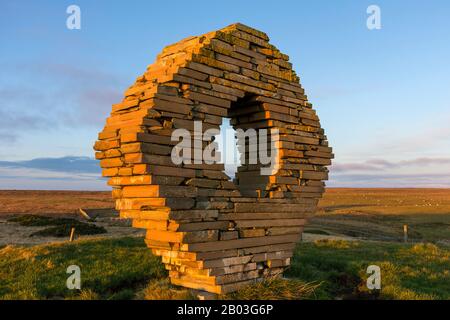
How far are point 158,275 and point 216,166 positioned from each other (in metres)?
4.43

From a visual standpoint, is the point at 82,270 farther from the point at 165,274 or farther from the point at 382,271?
the point at 382,271

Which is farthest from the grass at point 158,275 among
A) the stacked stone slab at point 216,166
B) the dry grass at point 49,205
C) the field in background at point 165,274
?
the dry grass at point 49,205

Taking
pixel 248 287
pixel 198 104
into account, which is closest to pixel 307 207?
pixel 248 287

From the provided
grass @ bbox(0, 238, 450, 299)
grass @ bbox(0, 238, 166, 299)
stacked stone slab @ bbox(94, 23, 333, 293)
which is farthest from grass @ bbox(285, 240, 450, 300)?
grass @ bbox(0, 238, 166, 299)

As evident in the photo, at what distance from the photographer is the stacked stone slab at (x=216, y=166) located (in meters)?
7.88

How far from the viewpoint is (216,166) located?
872 cm

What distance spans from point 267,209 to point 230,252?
4.57 feet

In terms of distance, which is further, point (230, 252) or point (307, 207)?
point (307, 207)

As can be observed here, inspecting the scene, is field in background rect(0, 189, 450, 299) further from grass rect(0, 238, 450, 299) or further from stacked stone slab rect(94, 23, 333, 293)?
stacked stone slab rect(94, 23, 333, 293)

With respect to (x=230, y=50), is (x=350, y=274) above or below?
below

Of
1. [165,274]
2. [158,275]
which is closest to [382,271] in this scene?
[165,274]

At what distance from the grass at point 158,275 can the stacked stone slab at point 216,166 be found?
76 centimetres
